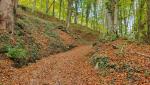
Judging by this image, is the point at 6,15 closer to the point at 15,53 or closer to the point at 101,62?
the point at 15,53

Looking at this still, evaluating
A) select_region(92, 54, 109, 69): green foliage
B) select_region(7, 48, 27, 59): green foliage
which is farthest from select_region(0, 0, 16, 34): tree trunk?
select_region(92, 54, 109, 69): green foliage

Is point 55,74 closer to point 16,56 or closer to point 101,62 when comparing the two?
point 101,62

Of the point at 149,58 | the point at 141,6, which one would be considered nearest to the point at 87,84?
the point at 149,58

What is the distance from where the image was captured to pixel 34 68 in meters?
14.6

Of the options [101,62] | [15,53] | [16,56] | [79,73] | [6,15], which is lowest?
[79,73]

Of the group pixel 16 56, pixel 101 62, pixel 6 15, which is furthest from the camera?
pixel 6 15

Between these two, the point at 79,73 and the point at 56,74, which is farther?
the point at 79,73

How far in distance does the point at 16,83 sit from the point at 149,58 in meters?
7.16

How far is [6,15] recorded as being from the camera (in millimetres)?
17125

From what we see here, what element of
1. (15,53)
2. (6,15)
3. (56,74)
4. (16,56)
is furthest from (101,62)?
(6,15)

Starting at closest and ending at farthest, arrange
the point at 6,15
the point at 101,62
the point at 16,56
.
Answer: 1. the point at 101,62
2. the point at 16,56
3. the point at 6,15

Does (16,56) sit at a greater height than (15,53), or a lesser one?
lesser

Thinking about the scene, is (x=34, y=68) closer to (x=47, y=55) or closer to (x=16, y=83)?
(x=16, y=83)

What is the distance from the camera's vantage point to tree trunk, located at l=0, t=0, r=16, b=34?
17.0 metres
